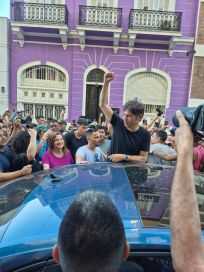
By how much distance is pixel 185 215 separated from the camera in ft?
3.07

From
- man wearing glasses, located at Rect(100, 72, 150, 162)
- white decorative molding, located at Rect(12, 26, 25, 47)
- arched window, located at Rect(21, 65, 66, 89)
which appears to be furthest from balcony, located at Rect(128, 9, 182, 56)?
man wearing glasses, located at Rect(100, 72, 150, 162)

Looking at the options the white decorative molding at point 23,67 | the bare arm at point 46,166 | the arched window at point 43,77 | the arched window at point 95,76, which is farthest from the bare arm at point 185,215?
the white decorative molding at point 23,67

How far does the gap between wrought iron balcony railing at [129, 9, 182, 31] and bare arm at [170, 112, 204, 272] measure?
40.5 ft

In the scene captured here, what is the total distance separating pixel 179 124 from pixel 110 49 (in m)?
12.5

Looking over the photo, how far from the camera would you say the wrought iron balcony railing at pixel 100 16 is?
1246 centimetres

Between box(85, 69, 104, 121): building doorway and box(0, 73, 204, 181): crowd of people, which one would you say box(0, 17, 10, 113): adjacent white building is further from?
box(0, 73, 204, 181): crowd of people

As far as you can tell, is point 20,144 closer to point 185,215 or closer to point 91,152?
point 91,152

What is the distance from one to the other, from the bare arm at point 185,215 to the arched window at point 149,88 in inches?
489

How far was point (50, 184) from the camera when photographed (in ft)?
6.33

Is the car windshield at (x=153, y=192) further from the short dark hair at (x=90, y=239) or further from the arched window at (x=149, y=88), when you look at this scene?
the arched window at (x=149, y=88)

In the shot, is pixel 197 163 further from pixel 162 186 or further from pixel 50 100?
pixel 50 100

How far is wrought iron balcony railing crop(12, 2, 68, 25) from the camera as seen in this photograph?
12.3m

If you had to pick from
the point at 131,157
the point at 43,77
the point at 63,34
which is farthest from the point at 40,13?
the point at 131,157

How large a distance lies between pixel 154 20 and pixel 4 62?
22.1 feet
